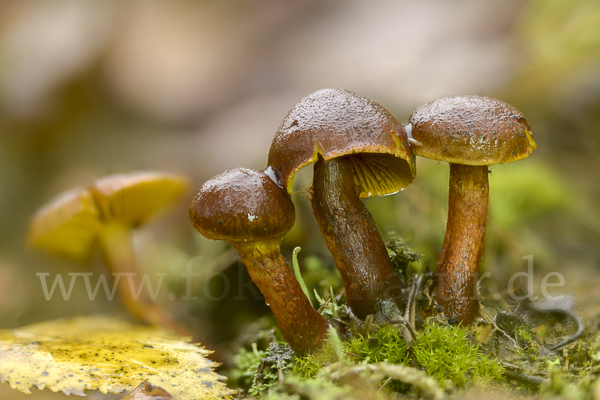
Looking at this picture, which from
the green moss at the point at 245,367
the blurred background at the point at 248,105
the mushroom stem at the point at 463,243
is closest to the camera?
the mushroom stem at the point at 463,243

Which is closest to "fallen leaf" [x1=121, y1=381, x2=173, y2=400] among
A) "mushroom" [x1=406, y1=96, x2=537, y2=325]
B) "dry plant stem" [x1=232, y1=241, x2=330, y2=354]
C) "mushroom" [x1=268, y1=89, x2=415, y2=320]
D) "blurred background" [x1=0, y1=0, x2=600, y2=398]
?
"dry plant stem" [x1=232, y1=241, x2=330, y2=354]

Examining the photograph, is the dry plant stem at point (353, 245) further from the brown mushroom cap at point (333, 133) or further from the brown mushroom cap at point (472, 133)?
the brown mushroom cap at point (472, 133)

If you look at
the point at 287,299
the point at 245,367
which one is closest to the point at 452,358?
the point at 287,299

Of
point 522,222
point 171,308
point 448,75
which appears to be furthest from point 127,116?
point 522,222

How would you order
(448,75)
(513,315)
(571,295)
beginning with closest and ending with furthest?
(513,315) → (571,295) → (448,75)

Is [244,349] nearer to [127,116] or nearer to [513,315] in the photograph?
[513,315]

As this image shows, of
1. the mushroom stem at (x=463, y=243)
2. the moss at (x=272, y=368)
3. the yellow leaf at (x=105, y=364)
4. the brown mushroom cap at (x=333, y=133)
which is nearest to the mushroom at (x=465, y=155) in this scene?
the mushroom stem at (x=463, y=243)

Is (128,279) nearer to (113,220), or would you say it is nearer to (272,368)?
(113,220)
